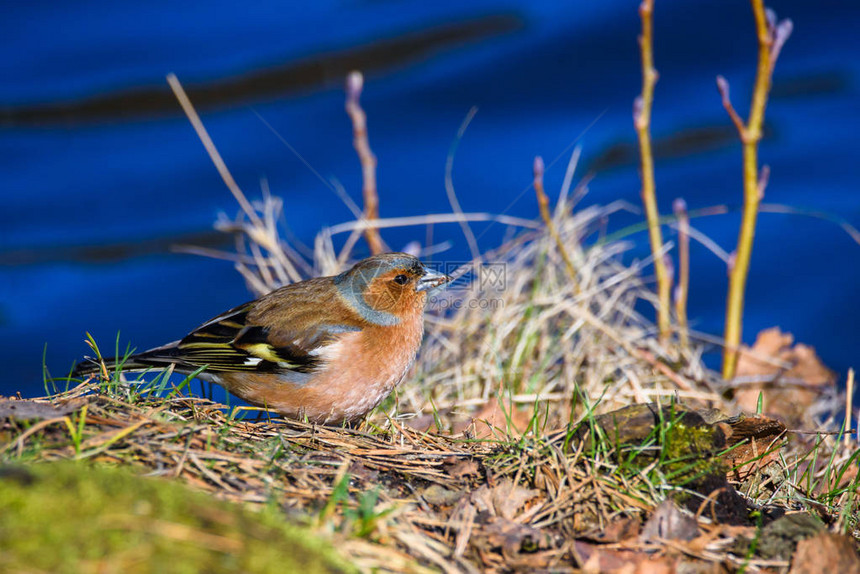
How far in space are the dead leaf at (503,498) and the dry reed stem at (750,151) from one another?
277 cm

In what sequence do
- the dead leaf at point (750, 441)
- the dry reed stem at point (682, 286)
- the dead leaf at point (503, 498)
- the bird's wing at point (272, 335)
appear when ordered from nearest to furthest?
the dead leaf at point (503, 498)
the dead leaf at point (750, 441)
the bird's wing at point (272, 335)
the dry reed stem at point (682, 286)

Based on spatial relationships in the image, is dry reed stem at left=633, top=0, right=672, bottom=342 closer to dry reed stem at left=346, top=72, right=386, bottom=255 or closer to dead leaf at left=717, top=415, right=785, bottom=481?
dry reed stem at left=346, top=72, right=386, bottom=255

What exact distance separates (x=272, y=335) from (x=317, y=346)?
273 mm

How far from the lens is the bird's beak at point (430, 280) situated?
487 cm

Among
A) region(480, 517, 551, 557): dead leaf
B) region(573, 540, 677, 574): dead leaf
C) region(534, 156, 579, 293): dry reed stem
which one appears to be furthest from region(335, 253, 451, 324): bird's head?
region(573, 540, 677, 574): dead leaf

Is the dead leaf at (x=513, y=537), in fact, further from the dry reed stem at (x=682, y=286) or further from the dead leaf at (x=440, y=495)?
the dry reed stem at (x=682, y=286)

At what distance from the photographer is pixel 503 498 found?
2803mm

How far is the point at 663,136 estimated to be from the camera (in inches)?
351

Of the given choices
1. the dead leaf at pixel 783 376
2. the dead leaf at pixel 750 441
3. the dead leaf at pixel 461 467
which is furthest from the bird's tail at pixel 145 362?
the dead leaf at pixel 783 376

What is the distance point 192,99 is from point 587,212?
507cm

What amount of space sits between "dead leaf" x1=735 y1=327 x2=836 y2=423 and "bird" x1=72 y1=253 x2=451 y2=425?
7.95ft

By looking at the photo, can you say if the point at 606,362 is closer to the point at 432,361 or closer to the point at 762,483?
the point at 432,361

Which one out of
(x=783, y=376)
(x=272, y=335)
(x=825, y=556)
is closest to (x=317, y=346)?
(x=272, y=335)

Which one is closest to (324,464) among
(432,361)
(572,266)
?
(432,361)
